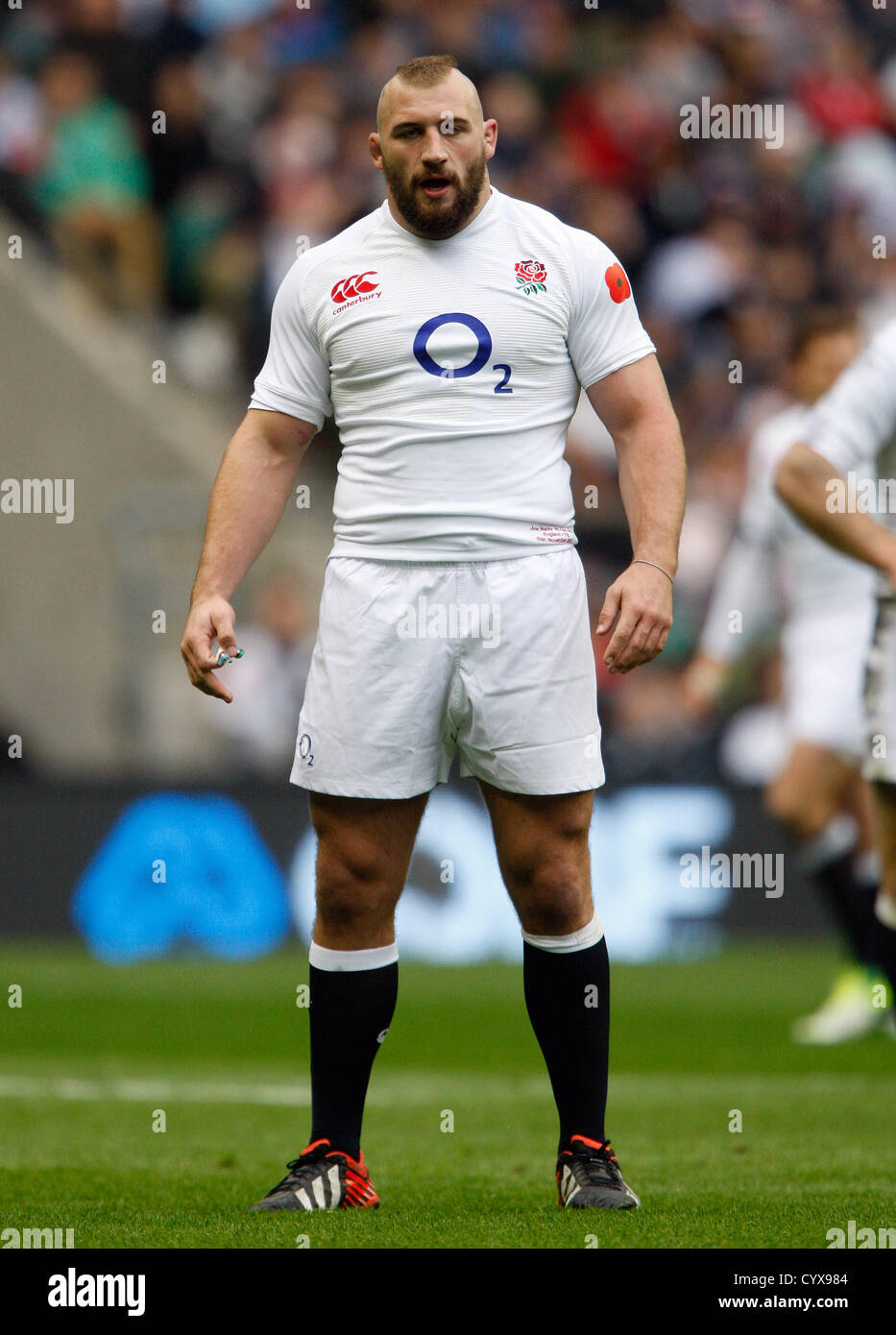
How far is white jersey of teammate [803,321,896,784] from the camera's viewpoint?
17.6 feet

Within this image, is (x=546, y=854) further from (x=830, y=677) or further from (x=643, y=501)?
(x=830, y=677)

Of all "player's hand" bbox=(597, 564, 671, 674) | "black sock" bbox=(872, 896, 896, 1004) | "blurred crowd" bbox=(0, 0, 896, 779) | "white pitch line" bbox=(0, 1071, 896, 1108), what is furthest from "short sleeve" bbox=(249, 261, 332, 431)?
"blurred crowd" bbox=(0, 0, 896, 779)

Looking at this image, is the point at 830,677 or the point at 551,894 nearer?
the point at 551,894

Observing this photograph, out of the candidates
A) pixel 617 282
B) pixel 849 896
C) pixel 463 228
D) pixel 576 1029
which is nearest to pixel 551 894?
pixel 576 1029

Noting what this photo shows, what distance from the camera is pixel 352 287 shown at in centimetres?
464

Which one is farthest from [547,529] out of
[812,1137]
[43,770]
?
[43,770]

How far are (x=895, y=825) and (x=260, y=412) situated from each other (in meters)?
1.94

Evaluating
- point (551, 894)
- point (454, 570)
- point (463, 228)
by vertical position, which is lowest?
point (551, 894)

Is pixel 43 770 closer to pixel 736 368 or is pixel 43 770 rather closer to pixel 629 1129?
pixel 736 368

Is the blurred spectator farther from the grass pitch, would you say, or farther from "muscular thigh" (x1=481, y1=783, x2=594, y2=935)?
"muscular thigh" (x1=481, y1=783, x2=594, y2=935)

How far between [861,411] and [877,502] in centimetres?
30

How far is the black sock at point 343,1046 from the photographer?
4.73m

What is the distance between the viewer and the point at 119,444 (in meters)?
14.3

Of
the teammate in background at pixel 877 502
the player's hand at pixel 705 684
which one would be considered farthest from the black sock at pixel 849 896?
the teammate in background at pixel 877 502
